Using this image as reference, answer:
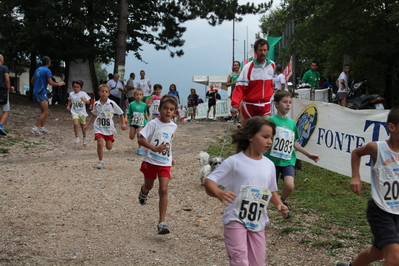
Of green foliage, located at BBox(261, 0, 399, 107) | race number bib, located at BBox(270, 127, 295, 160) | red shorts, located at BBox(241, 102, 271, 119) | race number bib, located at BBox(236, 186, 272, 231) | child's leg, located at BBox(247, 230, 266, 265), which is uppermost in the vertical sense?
green foliage, located at BBox(261, 0, 399, 107)

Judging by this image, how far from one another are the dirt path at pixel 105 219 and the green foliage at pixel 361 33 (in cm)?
896

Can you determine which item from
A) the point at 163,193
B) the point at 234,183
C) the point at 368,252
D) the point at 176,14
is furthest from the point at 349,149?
the point at 176,14

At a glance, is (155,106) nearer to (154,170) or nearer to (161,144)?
(154,170)

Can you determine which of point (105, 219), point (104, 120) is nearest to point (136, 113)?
point (104, 120)

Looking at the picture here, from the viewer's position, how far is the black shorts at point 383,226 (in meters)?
3.81

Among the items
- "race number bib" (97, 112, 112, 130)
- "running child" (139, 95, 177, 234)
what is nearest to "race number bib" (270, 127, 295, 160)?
"running child" (139, 95, 177, 234)

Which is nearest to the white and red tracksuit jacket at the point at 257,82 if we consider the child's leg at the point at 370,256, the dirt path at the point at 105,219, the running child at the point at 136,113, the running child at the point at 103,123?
the dirt path at the point at 105,219

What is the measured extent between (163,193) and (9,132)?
10.5 metres

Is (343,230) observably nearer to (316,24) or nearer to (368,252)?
(368,252)

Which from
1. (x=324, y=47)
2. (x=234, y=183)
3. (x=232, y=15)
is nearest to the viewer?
(x=234, y=183)

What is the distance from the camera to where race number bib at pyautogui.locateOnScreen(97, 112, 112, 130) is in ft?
35.0

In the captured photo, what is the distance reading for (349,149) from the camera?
8172mm

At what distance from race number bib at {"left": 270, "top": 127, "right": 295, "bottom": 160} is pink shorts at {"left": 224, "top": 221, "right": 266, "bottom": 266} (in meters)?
2.56

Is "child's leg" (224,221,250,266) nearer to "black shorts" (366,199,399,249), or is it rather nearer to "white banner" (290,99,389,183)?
"black shorts" (366,199,399,249)
